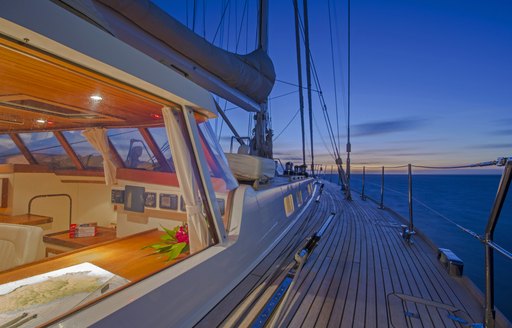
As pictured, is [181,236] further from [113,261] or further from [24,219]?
[24,219]

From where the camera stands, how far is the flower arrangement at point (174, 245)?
1930 mm

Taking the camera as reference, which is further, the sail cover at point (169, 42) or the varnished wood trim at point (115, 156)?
the varnished wood trim at point (115, 156)

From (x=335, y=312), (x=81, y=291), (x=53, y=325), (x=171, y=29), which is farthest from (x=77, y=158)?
(x=335, y=312)

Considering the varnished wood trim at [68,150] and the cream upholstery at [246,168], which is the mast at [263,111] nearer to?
the cream upholstery at [246,168]

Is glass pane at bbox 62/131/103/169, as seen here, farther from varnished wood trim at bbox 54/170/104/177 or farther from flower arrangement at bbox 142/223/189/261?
flower arrangement at bbox 142/223/189/261

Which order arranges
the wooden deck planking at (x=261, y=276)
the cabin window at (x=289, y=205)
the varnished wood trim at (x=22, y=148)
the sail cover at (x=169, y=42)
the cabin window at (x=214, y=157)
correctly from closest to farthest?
the wooden deck planking at (x=261, y=276) → the sail cover at (x=169, y=42) → the cabin window at (x=214, y=157) → the varnished wood trim at (x=22, y=148) → the cabin window at (x=289, y=205)

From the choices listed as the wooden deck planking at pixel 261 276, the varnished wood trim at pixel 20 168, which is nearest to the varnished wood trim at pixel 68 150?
the varnished wood trim at pixel 20 168

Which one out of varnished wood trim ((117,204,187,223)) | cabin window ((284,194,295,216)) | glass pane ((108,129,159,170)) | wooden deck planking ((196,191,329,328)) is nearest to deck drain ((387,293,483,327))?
wooden deck planking ((196,191,329,328))

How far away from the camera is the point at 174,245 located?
6.56ft

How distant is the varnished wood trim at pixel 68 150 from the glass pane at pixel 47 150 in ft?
0.11

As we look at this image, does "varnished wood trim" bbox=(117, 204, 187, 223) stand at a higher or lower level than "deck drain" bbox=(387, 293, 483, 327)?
higher

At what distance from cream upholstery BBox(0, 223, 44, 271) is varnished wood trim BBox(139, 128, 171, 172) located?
43.2 inches

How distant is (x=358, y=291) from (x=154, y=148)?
2.25 meters

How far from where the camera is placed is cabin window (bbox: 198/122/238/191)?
1870 millimetres
